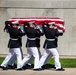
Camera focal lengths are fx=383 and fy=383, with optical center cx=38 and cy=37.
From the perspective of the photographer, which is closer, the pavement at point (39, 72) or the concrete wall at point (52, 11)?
the pavement at point (39, 72)

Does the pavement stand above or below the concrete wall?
below

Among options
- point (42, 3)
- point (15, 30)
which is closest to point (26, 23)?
point (15, 30)

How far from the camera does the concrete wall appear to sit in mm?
16625

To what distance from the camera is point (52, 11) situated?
16.7m

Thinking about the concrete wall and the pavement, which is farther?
the concrete wall

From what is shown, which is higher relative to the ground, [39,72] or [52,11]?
[52,11]

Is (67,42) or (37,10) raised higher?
(37,10)

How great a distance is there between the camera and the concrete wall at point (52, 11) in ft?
54.5

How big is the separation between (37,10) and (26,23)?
16.6 feet

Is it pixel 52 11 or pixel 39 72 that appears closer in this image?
pixel 39 72

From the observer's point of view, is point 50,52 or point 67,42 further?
point 67,42

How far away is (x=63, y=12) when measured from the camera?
16703 millimetres

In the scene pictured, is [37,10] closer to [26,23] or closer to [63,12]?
[63,12]

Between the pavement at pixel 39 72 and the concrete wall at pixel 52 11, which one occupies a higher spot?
the concrete wall at pixel 52 11
